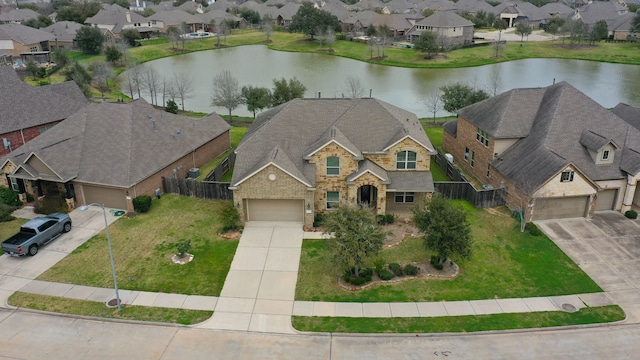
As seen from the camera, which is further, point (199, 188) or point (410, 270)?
point (199, 188)

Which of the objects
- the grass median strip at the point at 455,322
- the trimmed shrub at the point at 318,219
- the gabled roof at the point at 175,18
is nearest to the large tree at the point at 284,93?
the trimmed shrub at the point at 318,219

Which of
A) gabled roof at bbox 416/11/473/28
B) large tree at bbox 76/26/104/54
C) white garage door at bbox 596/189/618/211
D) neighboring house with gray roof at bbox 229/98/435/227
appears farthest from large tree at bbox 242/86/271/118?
gabled roof at bbox 416/11/473/28

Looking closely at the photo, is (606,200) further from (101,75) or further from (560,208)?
(101,75)

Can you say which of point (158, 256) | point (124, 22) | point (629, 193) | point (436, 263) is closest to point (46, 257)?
point (158, 256)

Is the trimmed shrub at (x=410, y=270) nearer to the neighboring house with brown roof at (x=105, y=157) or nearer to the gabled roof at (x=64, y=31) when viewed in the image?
the neighboring house with brown roof at (x=105, y=157)

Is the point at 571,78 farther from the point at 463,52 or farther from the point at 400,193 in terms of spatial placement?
the point at 400,193

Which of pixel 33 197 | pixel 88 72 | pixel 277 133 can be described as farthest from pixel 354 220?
pixel 88 72
